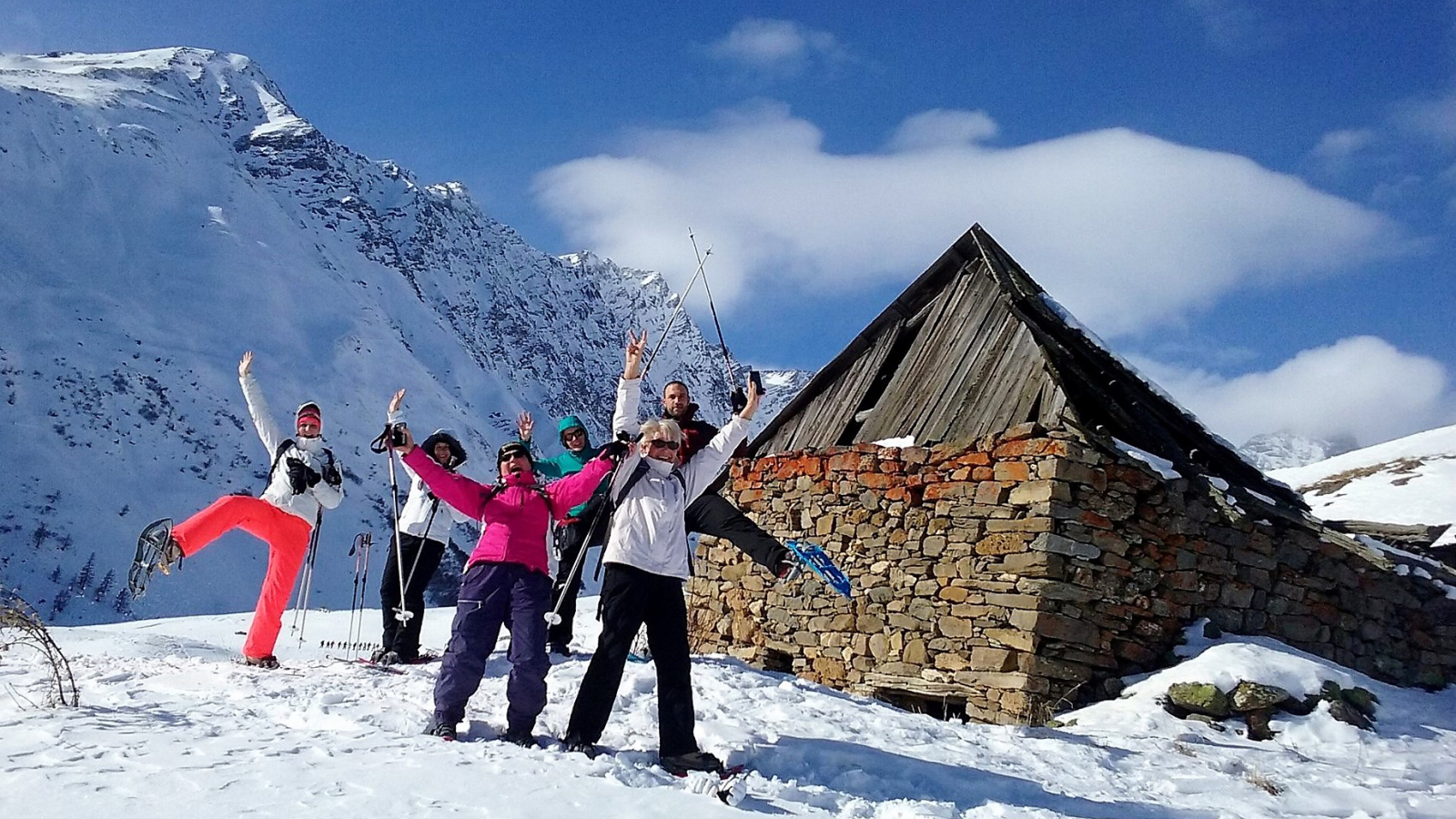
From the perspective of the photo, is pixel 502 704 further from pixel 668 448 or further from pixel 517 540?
pixel 668 448

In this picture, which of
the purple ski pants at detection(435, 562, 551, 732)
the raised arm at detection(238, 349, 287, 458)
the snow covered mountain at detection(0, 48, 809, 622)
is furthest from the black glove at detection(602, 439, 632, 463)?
the snow covered mountain at detection(0, 48, 809, 622)

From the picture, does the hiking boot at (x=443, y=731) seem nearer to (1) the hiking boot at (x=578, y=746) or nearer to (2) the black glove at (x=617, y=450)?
(1) the hiking boot at (x=578, y=746)

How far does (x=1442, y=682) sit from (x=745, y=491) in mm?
7048

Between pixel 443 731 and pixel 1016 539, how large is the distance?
16.5 ft

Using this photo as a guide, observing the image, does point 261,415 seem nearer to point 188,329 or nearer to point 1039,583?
point 1039,583

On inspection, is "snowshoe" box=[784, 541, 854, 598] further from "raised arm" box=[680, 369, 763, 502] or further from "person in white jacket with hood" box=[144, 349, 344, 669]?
"person in white jacket with hood" box=[144, 349, 344, 669]

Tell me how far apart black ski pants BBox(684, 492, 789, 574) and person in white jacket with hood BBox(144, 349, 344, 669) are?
2.14 meters

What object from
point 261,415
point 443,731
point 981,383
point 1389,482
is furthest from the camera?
point 1389,482

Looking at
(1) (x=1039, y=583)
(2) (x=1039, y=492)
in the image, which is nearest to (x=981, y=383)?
(2) (x=1039, y=492)

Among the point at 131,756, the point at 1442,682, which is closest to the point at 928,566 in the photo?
the point at 1442,682

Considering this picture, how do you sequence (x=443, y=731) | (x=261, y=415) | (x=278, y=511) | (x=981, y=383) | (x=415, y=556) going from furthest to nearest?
(x=981, y=383) < (x=415, y=556) < (x=261, y=415) < (x=278, y=511) < (x=443, y=731)

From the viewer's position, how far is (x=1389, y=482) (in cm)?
1930

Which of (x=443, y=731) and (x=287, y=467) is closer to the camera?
(x=443, y=731)

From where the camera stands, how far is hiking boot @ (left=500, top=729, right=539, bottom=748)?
3.84 meters
